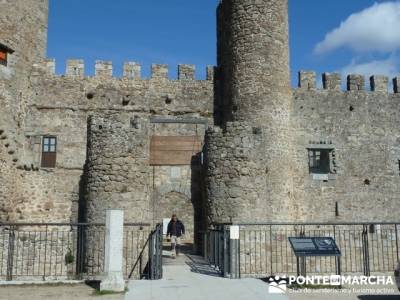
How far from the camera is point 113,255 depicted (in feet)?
33.1

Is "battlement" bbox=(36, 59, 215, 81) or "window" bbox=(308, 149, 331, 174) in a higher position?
"battlement" bbox=(36, 59, 215, 81)

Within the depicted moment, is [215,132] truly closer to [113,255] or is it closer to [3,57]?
[113,255]

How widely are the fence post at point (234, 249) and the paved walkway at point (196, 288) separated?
37 centimetres

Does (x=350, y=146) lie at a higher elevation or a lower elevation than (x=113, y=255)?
higher

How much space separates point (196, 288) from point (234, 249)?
1.95 m

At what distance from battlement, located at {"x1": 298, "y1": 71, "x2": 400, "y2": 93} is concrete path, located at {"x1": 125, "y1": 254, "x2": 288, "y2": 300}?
10524 millimetres

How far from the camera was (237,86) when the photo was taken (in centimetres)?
1866

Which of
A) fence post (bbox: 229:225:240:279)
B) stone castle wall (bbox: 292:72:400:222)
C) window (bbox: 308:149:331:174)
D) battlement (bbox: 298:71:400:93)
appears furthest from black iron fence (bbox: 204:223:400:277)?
battlement (bbox: 298:71:400:93)

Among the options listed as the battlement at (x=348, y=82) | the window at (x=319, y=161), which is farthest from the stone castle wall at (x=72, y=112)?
the window at (x=319, y=161)

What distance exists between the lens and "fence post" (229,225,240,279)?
448 inches

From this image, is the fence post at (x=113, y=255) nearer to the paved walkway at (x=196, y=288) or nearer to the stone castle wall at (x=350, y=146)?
the paved walkway at (x=196, y=288)

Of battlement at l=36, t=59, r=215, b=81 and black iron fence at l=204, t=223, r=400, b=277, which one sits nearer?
black iron fence at l=204, t=223, r=400, b=277

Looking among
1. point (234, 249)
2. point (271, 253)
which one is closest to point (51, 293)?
point (234, 249)

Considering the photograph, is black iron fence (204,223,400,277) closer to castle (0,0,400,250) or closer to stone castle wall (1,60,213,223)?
castle (0,0,400,250)
